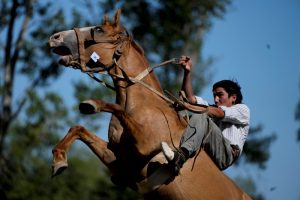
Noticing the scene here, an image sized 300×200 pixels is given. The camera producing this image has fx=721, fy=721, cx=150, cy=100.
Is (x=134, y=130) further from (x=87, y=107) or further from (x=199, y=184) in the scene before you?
(x=199, y=184)

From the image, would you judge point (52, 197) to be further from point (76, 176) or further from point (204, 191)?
point (204, 191)

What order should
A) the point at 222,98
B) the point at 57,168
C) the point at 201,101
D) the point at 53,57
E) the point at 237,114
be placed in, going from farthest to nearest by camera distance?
the point at 53,57 < the point at 201,101 < the point at 222,98 < the point at 237,114 < the point at 57,168

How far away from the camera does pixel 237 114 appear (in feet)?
34.4

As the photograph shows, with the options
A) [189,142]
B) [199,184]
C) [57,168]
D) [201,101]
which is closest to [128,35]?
[201,101]

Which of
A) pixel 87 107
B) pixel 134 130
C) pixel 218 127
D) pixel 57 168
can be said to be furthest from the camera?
pixel 218 127

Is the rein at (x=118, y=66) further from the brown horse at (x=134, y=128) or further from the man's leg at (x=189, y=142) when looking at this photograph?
the man's leg at (x=189, y=142)

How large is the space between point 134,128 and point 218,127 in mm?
1530

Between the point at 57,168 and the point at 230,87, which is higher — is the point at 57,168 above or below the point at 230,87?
below

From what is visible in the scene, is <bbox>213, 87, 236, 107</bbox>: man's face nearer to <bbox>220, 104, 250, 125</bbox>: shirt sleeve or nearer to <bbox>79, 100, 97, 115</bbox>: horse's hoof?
<bbox>220, 104, 250, 125</bbox>: shirt sleeve

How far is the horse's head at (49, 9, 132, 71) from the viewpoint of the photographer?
10.2m

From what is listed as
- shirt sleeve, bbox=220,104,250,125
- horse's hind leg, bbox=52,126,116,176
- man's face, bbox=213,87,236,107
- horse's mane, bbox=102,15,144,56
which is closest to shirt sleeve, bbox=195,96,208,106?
man's face, bbox=213,87,236,107

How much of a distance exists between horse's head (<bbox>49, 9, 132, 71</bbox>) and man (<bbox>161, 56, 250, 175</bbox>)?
98 centimetres

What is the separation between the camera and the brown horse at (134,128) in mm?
9750

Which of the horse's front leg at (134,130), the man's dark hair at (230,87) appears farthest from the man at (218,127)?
the horse's front leg at (134,130)
